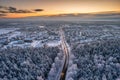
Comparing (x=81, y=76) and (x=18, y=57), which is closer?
(x=81, y=76)

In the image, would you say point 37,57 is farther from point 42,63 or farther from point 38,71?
point 38,71

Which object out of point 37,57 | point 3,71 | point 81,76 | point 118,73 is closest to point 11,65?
point 3,71

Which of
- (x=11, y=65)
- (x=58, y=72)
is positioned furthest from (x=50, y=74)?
(x=11, y=65)

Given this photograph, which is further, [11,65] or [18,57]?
[18,57]

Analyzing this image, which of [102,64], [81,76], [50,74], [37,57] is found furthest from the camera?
[37,57]

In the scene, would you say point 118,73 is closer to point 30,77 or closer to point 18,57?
point 30,77

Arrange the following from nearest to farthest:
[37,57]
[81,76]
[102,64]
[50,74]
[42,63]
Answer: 1. [81,76]
2. [50,74]
3. [102,64]
4. [42,63]
5. [37,57]

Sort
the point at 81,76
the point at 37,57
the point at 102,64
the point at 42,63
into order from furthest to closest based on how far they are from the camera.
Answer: the point at 37,57 < the point at 42,63 < the point at 102,64 < the point at 81,76

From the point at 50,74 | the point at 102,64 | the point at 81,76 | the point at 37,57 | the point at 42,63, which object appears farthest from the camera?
the point at 37,57
